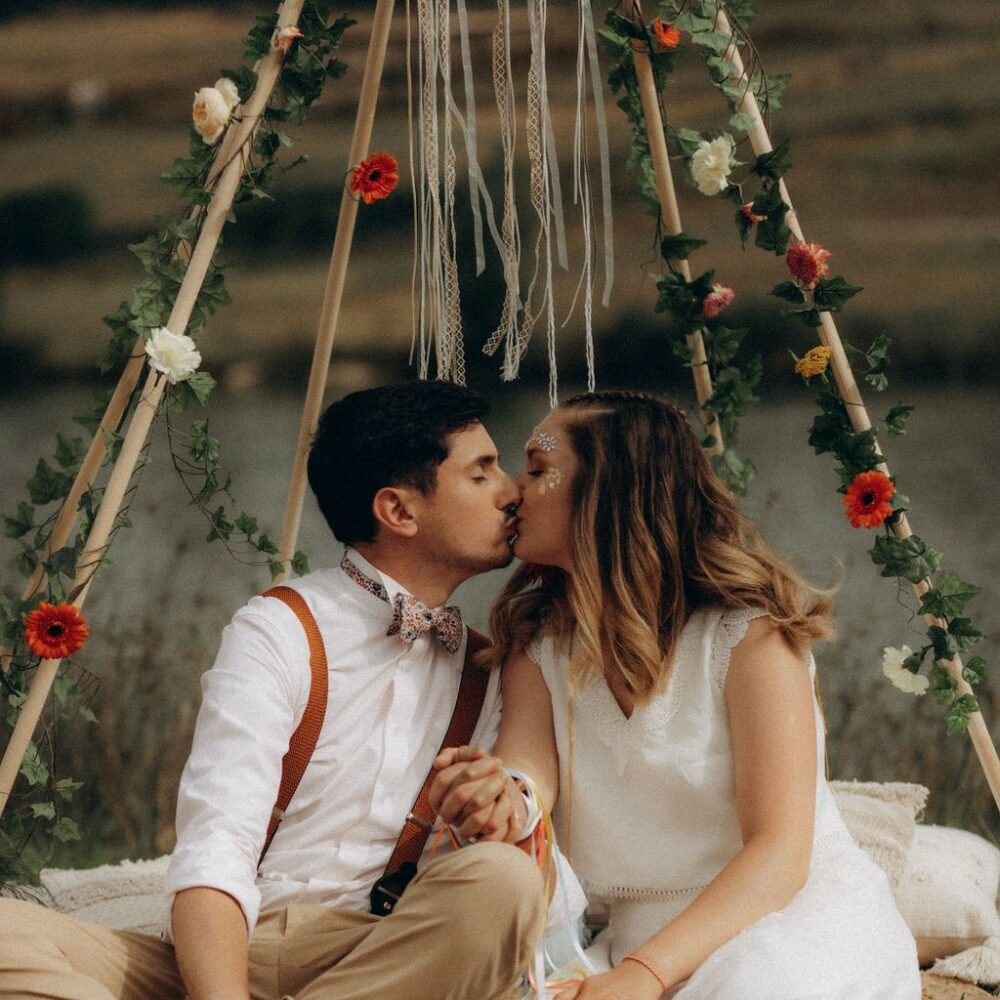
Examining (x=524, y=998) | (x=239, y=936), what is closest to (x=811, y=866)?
(x=524, y=998)

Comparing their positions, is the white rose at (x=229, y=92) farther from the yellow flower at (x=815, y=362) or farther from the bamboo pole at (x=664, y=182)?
the yellow flower at (x=815, y=362)

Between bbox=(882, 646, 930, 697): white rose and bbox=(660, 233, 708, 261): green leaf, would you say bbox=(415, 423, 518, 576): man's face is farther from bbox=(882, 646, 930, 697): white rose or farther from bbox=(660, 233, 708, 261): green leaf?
bbox=(882, 646, 930, 697): white rose

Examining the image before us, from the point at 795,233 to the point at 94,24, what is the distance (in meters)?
3.14

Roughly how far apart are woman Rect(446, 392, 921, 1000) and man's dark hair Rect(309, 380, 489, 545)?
0.57 ft

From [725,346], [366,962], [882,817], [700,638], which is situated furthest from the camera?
[882,817]

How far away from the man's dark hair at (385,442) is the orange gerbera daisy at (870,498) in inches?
30.2

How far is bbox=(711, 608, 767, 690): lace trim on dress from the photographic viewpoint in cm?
259

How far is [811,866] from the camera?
257 cm

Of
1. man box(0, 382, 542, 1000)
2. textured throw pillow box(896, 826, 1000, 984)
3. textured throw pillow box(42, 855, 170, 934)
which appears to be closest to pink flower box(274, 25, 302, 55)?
man box(0, 382, 542, 1000)

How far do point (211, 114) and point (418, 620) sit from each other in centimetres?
105

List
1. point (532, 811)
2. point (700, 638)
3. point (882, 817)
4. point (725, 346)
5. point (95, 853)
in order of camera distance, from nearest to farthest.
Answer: point (532, 811)
point (700, 638)
point (725, 346)
point (882, 817)
point (95, 853)

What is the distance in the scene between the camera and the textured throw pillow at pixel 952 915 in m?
3.26

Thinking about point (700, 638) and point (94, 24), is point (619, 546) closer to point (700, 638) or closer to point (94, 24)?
point (700, 638)

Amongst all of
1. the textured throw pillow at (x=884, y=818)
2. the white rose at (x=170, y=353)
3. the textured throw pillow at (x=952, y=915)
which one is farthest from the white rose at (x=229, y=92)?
the textured throw pillow at (x=952, y=915)
